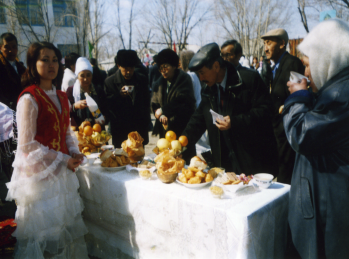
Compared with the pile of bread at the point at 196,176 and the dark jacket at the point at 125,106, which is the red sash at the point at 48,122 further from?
the dark jacket at the point at 125,106

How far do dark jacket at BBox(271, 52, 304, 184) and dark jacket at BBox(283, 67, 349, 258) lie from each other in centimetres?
169

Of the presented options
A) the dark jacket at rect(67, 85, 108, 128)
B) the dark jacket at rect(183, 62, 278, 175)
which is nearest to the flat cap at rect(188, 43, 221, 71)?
the dark jacket at rect(183, 62, 278, 175)

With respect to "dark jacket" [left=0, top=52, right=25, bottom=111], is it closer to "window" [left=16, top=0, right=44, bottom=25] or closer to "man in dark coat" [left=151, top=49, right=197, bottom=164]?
"man in dark coat" [left=151, top=49, right=197, bottom=164]

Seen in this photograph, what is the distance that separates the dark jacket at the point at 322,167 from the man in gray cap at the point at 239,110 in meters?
0.84

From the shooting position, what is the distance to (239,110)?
7.73 ft

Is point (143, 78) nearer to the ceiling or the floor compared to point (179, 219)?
nearer to the ceiling

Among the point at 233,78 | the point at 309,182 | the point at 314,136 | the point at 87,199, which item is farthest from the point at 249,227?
the point at 87,199

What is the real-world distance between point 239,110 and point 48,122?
1.59m

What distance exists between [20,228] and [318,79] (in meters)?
2.16

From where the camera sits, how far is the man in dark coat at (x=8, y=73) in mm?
3646

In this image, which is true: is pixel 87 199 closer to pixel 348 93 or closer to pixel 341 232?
pixel 341 232

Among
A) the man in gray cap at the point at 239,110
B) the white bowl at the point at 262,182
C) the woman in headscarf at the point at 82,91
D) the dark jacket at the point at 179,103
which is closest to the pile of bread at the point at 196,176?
the white bowl at the point at 262,182

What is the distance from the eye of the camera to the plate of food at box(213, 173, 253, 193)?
1708 millimetres

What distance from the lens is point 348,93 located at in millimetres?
1217
